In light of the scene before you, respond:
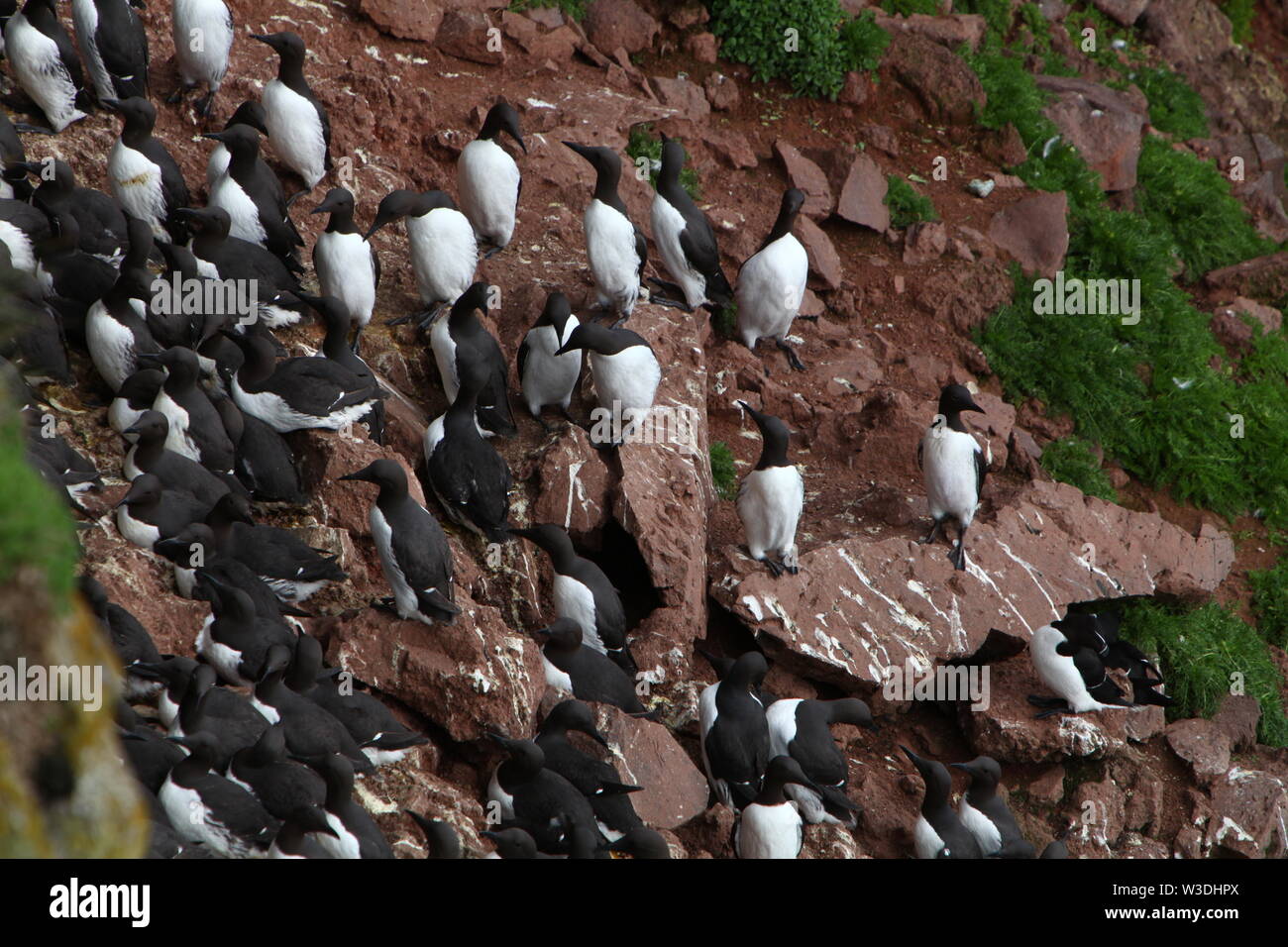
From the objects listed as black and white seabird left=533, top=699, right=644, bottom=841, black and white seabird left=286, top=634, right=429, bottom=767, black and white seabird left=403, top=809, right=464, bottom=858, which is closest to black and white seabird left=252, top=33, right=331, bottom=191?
black and white seabird left=286, top=634, right=429, bottom=767

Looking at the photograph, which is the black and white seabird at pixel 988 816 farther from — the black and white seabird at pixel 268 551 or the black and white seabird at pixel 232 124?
the black and white seabird at pixel 232 124

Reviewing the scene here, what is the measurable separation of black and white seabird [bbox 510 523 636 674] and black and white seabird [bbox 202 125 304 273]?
261 centimetres

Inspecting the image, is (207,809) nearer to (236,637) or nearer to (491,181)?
(236,637)

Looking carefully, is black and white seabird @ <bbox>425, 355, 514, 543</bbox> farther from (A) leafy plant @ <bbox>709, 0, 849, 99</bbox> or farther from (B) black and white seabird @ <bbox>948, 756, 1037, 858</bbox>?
(A) leafy plant @ <bbox>709, 0, 849, 99</bbox>

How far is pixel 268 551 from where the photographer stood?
22.3ft

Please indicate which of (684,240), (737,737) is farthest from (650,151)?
(737,737)

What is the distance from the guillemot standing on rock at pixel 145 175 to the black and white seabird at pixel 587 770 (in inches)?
162

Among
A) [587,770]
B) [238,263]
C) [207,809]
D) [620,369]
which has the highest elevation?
[238,263]

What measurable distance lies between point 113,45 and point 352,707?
202 inches

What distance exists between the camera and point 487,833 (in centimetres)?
586

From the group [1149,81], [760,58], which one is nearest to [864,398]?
[760,58]

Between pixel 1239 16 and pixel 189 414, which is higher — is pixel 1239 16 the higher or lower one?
the higher one

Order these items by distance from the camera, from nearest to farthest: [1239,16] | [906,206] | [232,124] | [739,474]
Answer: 1. [232,124]
2. [739,474]
3. [906,206]
4. [1239,16]
